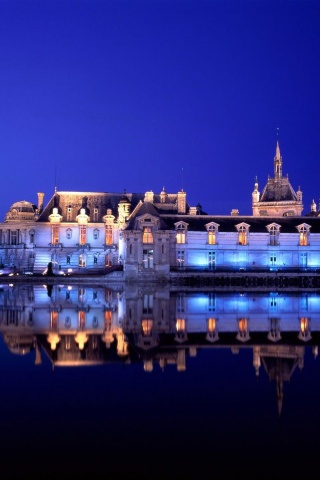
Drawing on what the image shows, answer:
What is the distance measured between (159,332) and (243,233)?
138 feet

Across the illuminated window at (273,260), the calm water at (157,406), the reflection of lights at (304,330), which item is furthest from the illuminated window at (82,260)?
the calm water at (157,406)

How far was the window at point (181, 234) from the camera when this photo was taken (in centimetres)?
5931

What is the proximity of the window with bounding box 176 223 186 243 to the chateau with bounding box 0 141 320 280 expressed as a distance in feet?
0.35

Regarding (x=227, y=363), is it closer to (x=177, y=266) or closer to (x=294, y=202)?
(x=177, y=266)

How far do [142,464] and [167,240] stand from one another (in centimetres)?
4972

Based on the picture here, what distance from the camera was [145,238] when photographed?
190 ft

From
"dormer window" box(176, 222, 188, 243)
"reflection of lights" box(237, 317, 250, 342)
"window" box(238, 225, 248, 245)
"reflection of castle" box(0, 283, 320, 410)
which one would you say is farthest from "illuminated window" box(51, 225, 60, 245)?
"reflection of lights" box(237, 317, 250, 342)

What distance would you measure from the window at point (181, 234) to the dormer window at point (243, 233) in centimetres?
600

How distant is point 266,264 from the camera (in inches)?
2383

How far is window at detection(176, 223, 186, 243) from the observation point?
59.3 metres

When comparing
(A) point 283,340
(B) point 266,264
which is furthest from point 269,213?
(A) point 283,340

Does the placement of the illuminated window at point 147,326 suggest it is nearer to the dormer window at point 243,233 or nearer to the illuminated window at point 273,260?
the dormer window at point 243,233

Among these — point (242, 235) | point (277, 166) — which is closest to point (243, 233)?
point (242, 235)

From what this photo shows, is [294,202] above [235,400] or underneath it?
above
